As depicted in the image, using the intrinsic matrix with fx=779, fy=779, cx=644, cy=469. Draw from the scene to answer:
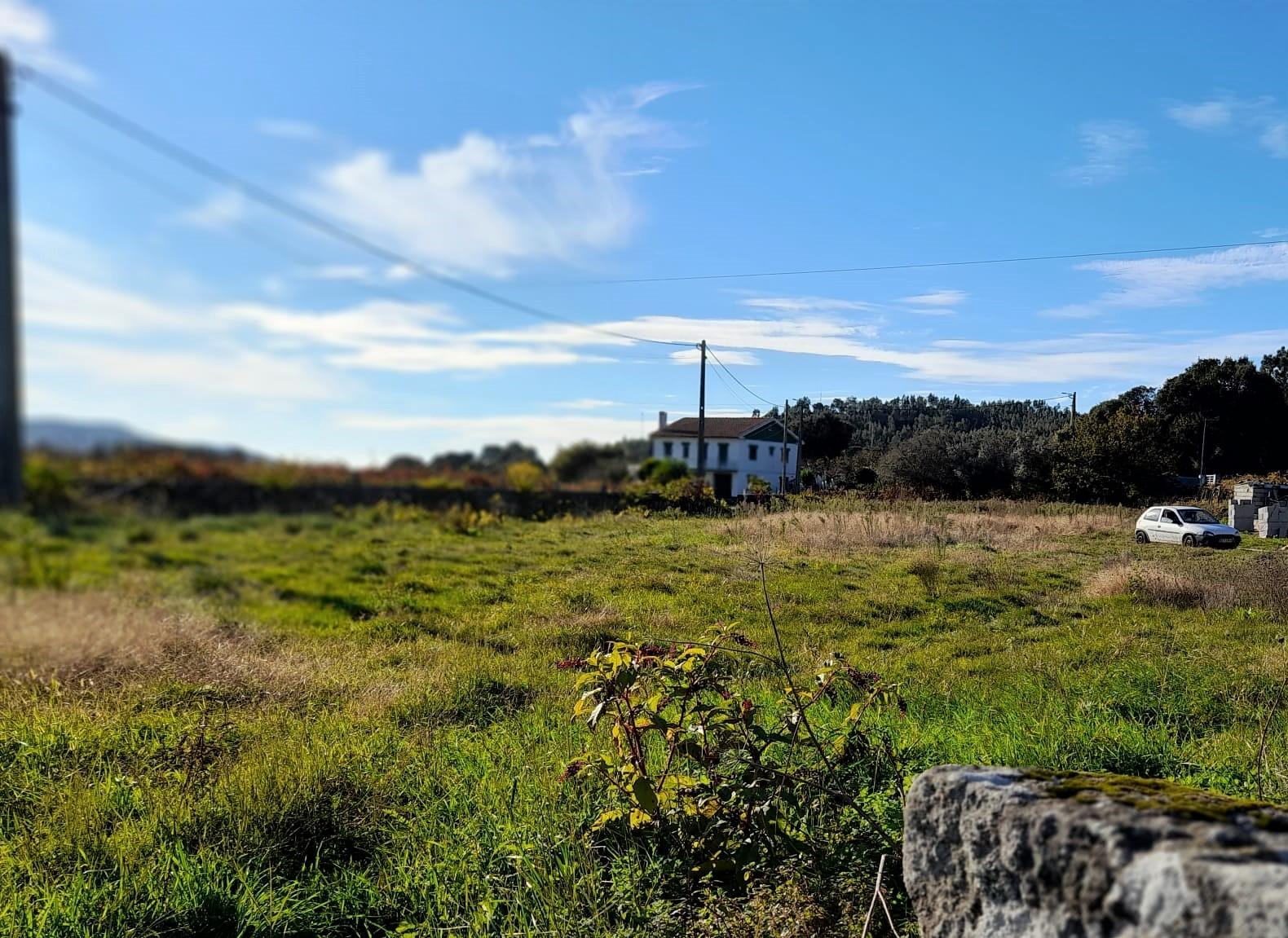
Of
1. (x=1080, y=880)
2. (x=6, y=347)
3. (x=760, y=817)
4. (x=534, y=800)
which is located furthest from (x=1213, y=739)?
(x=6, y=347)

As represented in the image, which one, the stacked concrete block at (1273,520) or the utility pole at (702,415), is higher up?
the utility pole at (702,415)

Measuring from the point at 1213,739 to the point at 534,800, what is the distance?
2785 mm

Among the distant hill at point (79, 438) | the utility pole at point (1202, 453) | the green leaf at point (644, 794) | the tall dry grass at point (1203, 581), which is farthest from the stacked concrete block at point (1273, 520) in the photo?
the distant hill at point (79, 438)

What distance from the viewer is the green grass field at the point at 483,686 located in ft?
8.52

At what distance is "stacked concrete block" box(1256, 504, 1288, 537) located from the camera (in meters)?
3.57

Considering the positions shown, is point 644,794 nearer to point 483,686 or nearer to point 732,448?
point 483,686

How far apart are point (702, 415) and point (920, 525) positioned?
1.20 m

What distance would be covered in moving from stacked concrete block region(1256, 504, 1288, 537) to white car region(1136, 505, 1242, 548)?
0.14 m

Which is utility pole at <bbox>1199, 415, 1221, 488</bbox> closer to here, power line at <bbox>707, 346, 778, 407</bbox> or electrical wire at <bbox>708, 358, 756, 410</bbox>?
power line at <bbox>707, 346, 778, 407</bbox>

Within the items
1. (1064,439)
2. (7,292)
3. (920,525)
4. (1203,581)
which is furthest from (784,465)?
(7,292)

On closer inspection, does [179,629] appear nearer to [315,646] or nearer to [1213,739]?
[315,646]

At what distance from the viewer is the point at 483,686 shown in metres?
4.03

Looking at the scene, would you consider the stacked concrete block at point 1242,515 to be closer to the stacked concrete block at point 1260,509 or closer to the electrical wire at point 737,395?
the stacked concrete block at point 1260,509

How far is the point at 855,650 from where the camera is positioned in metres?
3.71
